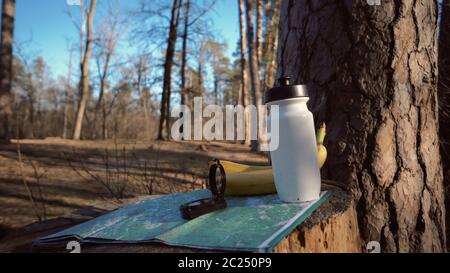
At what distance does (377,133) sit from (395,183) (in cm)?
22

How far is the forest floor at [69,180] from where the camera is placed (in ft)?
11.3

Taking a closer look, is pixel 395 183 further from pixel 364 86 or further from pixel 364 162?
pixel 364 86

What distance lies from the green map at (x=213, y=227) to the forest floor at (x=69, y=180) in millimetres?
1313

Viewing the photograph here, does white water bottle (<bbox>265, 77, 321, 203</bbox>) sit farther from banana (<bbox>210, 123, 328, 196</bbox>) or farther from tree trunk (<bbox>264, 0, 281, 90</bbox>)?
tree trunk (<bbox>264, 0, 281, 90</bbox>)

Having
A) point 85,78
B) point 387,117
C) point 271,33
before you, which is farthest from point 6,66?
point 271,33

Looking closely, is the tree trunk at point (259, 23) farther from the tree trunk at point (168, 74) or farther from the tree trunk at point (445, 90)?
the tree trunk at point (445, 90)

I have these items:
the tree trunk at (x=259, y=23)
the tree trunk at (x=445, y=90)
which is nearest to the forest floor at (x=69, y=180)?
the tree trunk at (x=445, y=90)

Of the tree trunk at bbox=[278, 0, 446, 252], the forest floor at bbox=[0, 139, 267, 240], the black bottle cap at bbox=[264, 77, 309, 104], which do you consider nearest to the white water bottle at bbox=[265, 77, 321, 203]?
the black bottle cap at bbox=[264, 77, 309, 104]

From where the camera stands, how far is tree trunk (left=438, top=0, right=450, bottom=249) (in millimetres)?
2059

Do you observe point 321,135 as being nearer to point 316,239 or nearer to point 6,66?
point 316,239

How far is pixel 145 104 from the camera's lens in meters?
24.4

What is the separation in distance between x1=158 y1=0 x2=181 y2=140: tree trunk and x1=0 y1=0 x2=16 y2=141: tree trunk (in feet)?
18.3

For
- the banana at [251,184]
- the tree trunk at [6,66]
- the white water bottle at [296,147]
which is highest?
the tree trunk at [6,66]
